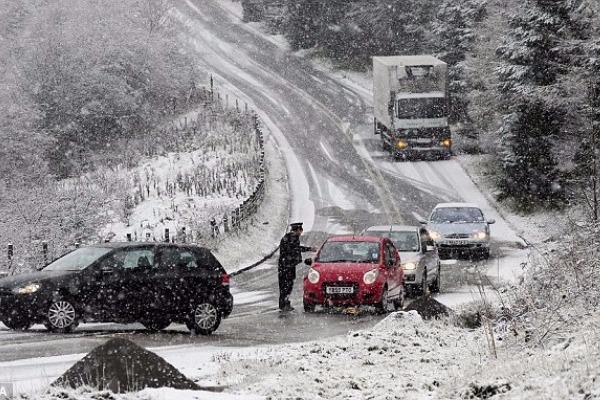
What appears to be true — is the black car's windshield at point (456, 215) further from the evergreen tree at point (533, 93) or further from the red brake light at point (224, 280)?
the red brake light at point (224, 280)

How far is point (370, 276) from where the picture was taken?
69.1 feet

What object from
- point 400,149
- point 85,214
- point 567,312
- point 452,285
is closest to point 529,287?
point 567,312

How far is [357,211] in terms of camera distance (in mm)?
43906

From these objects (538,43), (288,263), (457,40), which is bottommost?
(288,263)

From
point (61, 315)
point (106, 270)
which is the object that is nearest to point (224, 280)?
point (106, 270)

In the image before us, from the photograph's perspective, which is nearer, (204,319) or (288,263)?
(204,319)

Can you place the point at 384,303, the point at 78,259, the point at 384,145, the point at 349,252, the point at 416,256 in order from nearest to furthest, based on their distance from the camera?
the point at 78,259
the point at 384,303
the point at 349,252
the point at 416,256
the point at 384,145

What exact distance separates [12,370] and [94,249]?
5.21 meters

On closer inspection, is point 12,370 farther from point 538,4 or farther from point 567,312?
point 538,4

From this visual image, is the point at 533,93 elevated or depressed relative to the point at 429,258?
elevated

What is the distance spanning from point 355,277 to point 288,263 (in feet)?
5.54

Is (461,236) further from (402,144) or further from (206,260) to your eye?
(402,144)

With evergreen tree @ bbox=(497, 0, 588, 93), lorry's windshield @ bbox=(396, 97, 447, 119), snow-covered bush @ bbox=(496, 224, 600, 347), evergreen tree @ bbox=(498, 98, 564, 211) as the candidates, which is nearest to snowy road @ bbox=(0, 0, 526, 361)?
evergreen tree @ bbox=(498, 98, 564, 211)

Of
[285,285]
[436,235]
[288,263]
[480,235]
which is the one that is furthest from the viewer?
[436,235]
